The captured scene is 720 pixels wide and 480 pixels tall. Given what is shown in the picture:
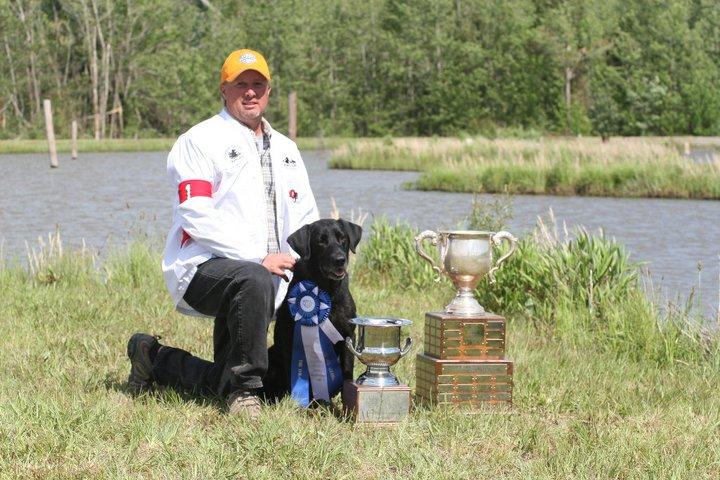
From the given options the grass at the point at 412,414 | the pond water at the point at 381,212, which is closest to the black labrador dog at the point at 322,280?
the grass at the point at 412,414

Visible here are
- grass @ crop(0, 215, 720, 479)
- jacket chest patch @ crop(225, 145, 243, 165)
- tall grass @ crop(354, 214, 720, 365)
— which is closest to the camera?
grass @ crop(0, 215, 720, 479)

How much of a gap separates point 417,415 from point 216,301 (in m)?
0.98

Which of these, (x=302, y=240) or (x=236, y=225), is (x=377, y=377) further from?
(x=236, y=225)

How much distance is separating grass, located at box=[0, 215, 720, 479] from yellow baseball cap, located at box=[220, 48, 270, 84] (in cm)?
140

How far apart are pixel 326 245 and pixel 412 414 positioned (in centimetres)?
86

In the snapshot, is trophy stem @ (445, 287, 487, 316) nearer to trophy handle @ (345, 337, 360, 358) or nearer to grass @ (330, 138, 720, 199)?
trophy handle @ (345, 337, 360, 358)

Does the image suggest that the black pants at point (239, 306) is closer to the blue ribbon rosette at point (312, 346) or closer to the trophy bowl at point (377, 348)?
the blue ribbon rosette at point (312, 346)

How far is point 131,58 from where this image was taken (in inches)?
2731

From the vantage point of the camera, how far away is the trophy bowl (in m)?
4.71

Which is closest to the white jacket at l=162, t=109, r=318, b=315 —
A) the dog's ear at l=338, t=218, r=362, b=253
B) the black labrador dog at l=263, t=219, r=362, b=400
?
the black labrador dog at l=263, t=219, r=362, b=400

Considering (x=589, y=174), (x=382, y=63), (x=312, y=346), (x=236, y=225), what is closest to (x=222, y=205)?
(x=236, y=225)

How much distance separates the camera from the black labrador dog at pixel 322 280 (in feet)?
15.2

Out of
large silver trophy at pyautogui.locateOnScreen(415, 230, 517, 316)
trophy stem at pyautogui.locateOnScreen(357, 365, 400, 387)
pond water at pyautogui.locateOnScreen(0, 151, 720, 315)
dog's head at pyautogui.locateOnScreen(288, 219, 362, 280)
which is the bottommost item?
pond water at pyautogui.locateOnScreen(0, 151, 720, 315)

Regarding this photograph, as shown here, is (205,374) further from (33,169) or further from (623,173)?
(33,169)
